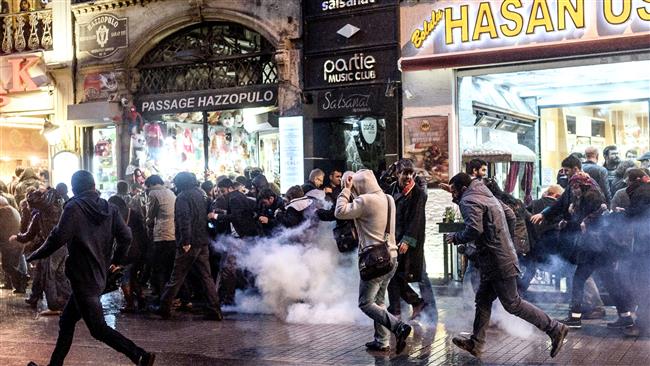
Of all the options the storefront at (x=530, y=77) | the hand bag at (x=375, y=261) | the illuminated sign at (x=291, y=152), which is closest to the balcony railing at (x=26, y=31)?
the illuminated sign at (x=291, y=152)

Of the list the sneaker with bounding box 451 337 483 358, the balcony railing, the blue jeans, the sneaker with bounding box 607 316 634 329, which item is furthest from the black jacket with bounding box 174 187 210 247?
the balcony railing

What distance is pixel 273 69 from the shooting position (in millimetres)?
17031

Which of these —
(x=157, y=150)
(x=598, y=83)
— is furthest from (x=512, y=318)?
(x=157, y=150)

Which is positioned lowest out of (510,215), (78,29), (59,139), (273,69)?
(510,215)

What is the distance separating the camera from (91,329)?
299 inches

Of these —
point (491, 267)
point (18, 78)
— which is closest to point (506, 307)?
point (491, 267)

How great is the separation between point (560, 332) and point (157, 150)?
12.3 metres

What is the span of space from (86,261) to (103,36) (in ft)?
40.1

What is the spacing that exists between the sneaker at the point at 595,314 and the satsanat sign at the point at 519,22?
4893 millimetres

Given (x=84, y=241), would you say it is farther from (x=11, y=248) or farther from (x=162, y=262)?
(x=11, y=248)

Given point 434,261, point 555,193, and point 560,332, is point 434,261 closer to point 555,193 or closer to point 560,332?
point 555,193

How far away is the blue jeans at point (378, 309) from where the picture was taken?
846 centimetres

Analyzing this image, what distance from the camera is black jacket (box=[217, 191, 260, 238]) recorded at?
11539 millimetres

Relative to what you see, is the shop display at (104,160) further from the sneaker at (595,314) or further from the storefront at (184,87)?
the sneaker at (595,314)
